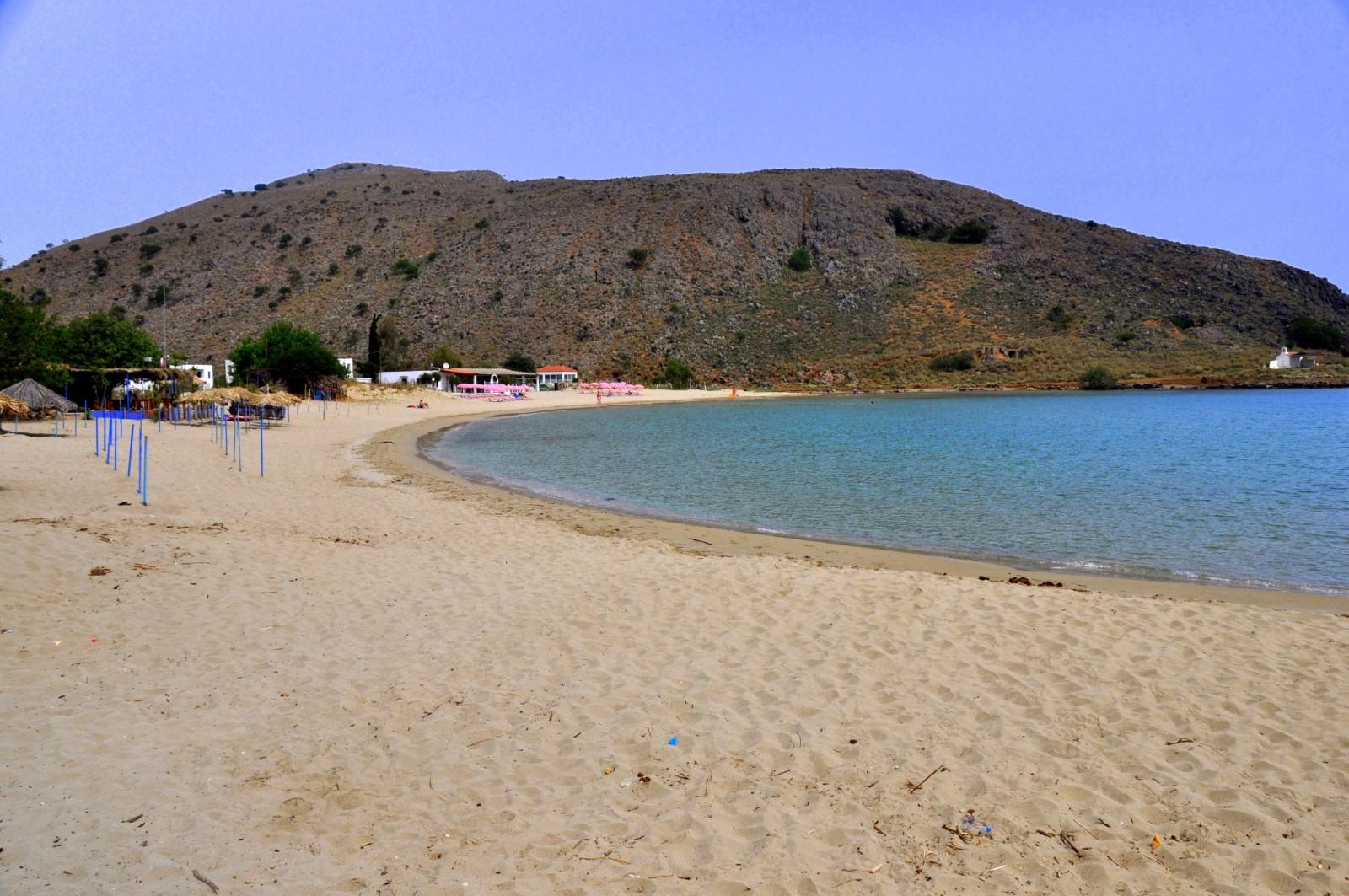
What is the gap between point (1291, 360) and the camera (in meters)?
80.2

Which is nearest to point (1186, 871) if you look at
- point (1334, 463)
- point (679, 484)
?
point (679, 484)

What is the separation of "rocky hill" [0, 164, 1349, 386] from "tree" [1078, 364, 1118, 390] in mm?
2624

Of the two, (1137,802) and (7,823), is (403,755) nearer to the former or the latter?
(7,823)

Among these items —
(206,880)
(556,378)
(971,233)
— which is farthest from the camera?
(971,233)

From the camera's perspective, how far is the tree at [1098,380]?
248 feet

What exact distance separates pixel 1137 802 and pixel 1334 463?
2487 centimetres

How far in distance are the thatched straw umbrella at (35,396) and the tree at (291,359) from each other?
22.8 m

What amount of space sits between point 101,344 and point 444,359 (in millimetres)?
32653

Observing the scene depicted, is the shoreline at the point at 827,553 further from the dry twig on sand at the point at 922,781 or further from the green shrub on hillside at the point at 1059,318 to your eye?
the green shrub on hillside at the point at 1059,318

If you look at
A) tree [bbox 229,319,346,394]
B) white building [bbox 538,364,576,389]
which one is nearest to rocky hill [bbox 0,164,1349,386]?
white building [bbox 538,364,576,389]

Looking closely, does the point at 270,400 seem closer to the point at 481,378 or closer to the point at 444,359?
the point at 481,378

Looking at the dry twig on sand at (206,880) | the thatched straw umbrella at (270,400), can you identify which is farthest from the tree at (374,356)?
the dry twig on sand at (206,880)

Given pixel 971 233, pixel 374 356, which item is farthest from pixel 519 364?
pixel 971 233

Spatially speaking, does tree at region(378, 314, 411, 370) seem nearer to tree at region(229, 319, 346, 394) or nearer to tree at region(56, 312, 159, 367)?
tree at region(229, 319, 346, 394)
